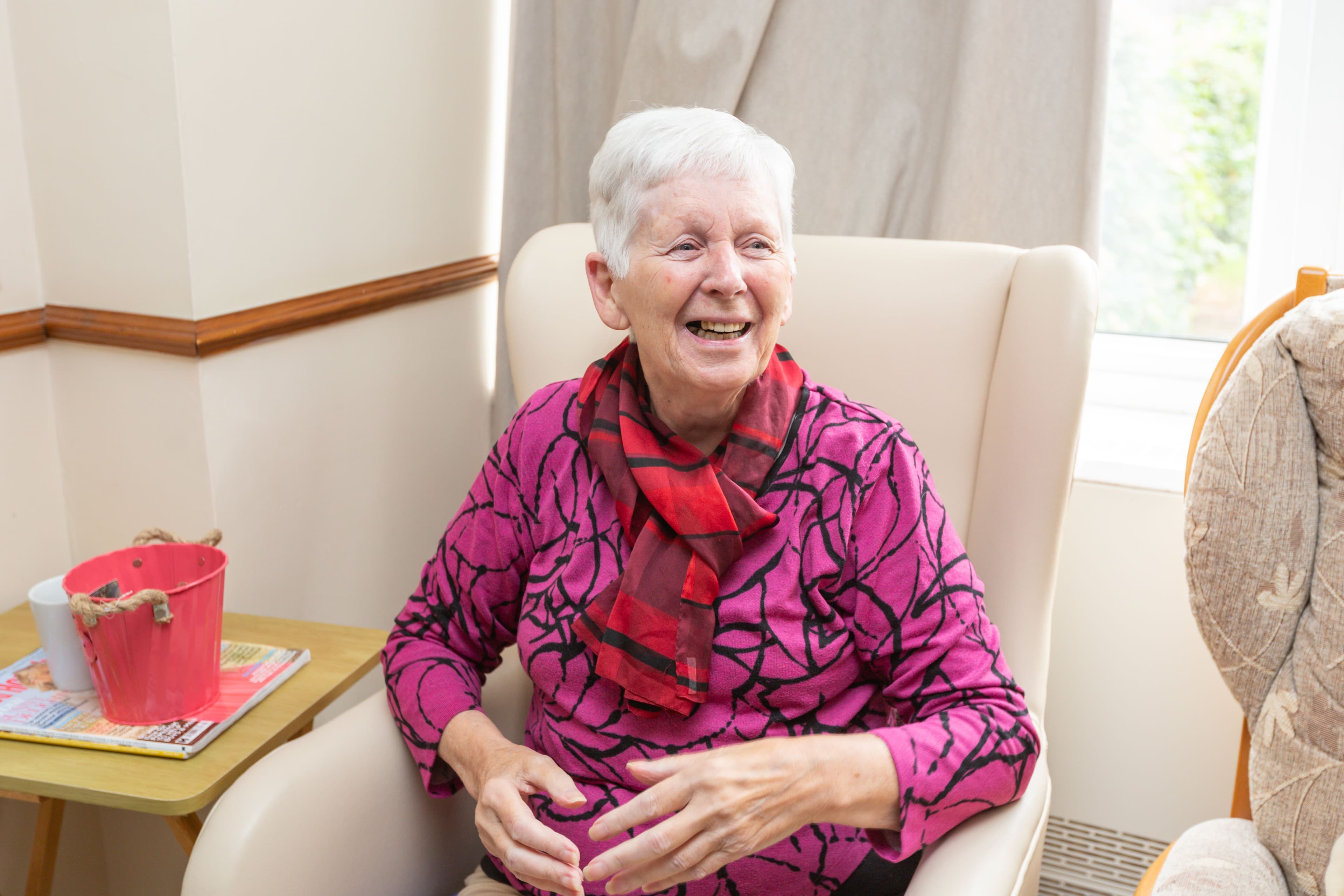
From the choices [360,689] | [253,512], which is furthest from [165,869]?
[253,512]

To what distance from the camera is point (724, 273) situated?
1.10 meters

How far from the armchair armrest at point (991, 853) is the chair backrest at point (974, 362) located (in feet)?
0.62

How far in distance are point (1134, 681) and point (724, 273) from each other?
42.3 inches

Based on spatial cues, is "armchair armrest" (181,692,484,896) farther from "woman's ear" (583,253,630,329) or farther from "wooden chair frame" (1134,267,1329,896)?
"wooden chair frame" (1134,267,1329,896)

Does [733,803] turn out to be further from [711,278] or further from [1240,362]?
[1240,362]

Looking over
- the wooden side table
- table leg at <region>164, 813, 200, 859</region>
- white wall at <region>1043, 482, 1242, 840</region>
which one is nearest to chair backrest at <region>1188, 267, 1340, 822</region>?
white wall at <region>1043, 482, 1242, 840</region>

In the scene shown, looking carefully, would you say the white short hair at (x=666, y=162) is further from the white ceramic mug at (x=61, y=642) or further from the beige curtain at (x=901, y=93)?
the white ceramic mug at (x=61, y=642)

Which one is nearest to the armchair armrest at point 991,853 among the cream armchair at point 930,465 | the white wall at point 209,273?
the cream armchair at point 930,465

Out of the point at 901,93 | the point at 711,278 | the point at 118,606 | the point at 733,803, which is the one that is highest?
the point at 901,93

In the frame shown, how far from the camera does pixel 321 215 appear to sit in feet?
5.22

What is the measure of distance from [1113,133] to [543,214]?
1.07 metres

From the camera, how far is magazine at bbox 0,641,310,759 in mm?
1124

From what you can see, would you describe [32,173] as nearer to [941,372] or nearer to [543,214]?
[543,214]

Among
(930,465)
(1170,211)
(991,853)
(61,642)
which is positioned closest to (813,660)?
(991,853)
